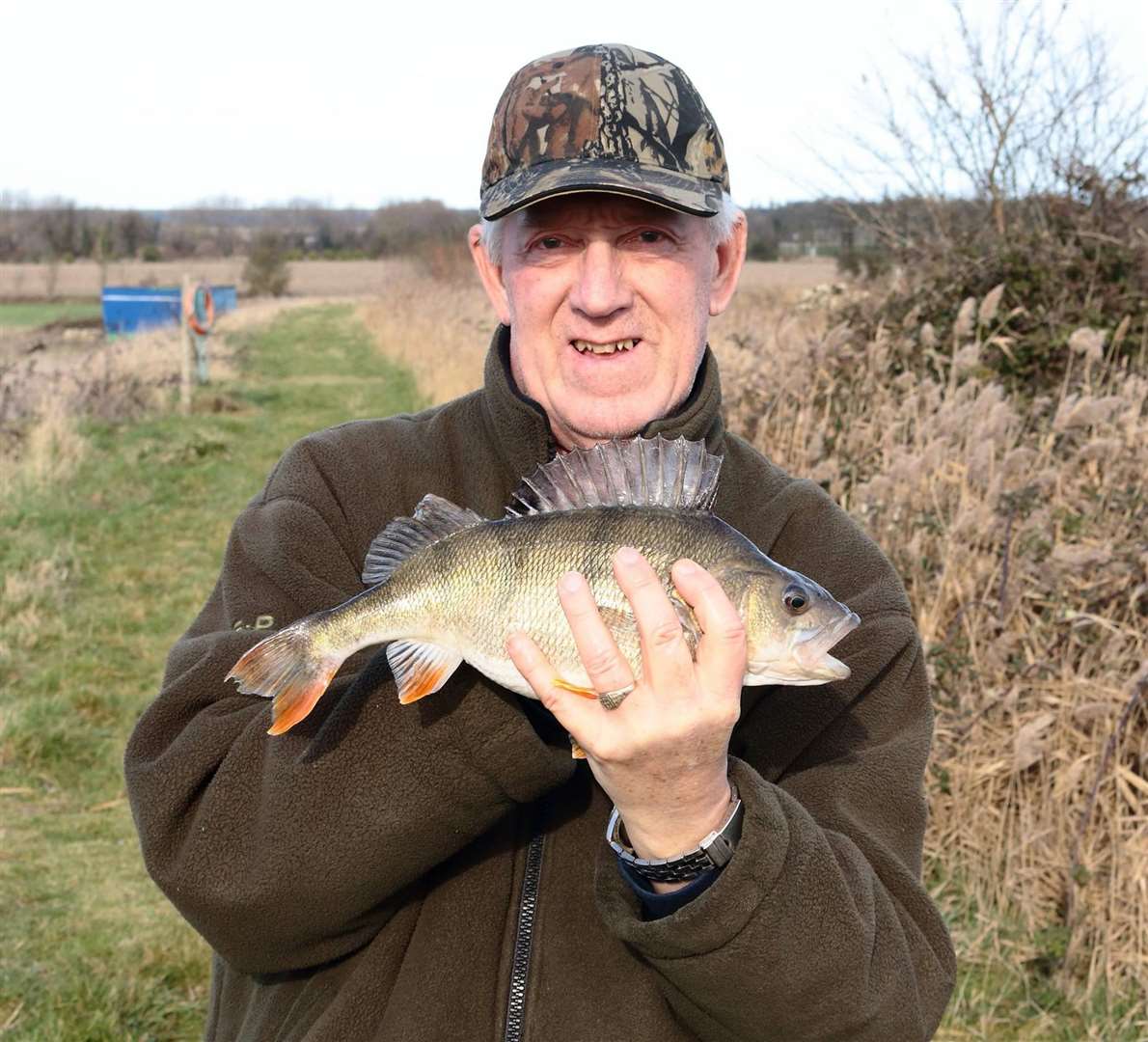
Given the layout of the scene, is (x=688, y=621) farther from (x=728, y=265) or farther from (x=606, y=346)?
(x=728, y=265)

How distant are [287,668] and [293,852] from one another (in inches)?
12.4

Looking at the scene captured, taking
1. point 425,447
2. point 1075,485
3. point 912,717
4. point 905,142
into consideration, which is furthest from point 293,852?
point 905,142

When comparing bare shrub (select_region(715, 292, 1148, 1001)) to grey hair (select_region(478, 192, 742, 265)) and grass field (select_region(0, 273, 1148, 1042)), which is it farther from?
grey hair (select_region(478, 192, 742, 265))

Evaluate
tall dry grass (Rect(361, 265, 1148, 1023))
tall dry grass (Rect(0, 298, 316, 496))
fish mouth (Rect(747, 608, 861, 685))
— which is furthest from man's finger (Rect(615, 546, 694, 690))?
tall dry grass (Rect(0, 298, 316, 496))

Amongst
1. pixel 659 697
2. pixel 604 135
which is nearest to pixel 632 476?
pixel 659 697

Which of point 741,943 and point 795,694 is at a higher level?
point 795,694

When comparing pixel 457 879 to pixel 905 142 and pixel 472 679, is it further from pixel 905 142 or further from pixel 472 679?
pixel 905 142

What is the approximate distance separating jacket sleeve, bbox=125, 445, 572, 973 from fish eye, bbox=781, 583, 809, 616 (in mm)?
479

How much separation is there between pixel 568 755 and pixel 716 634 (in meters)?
0.50

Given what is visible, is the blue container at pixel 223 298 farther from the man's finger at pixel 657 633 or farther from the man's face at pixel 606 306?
the man's finger at pixel 657 633

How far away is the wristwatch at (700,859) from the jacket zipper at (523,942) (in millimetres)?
417

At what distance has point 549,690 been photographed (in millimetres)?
1950

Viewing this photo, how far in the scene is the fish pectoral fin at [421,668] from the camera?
2162mm

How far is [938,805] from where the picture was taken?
17.4ft
